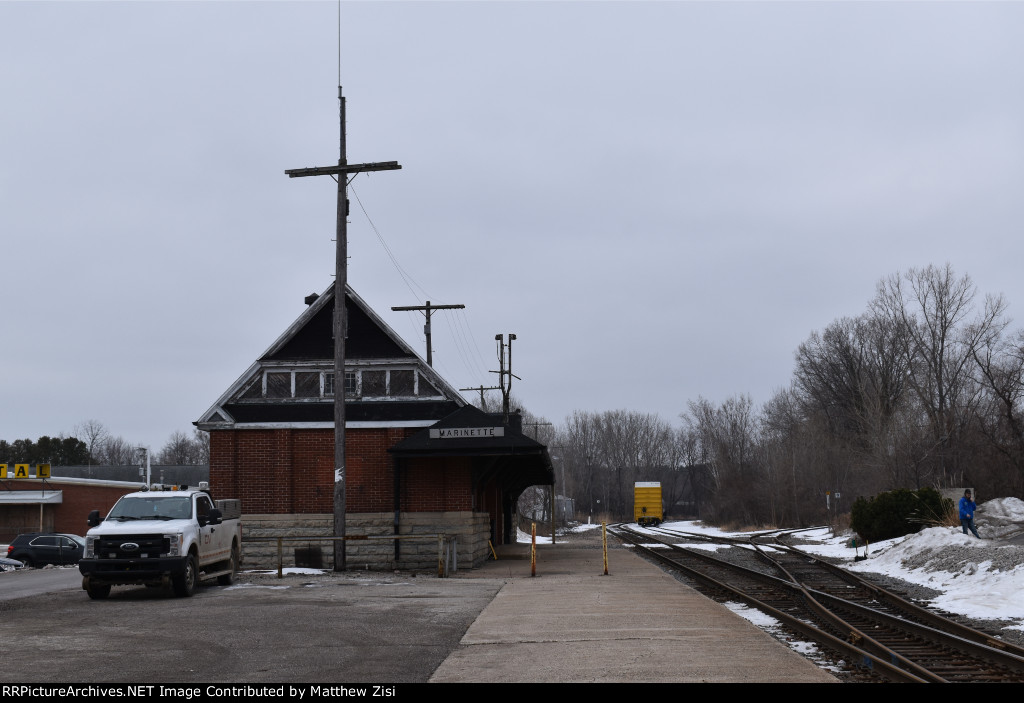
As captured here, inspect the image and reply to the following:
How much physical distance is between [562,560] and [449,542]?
20.6 feet

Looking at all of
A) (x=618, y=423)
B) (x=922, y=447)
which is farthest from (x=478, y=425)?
(x=618, y=423)

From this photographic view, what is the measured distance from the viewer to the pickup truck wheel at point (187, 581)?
1705 cm

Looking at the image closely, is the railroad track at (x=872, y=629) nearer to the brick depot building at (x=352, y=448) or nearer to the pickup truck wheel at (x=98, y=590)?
the brick depot building at (x=352, y=448)

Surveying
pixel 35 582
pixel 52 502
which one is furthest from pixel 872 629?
pixel 52 502

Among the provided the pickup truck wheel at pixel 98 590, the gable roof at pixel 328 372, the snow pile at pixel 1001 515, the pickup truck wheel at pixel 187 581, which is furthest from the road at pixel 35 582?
the snow pile at pixel 1001 515

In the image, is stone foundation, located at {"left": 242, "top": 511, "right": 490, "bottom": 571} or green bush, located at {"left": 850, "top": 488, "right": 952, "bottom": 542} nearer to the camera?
stone foundation, located at {"left": 242, "top": 511, "right": 490, "bottom": 571}

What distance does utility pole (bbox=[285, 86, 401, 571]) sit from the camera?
23281 mm

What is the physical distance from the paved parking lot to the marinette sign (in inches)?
216

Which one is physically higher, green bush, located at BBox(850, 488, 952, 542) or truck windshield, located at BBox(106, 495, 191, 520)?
truck windshield, located at BBox(106, 495, 191, 520)

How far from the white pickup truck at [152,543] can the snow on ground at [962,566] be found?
43.1 feet

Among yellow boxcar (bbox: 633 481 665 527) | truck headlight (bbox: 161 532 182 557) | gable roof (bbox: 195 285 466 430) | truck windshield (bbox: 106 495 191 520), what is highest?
gable roof (bbox: 195 285 466 430)

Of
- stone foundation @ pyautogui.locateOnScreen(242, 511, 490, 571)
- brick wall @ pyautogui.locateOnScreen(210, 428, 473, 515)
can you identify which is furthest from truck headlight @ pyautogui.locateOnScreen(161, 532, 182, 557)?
brick wall @ pyautogui.locateOnScreen(210, 428, 473, 515)

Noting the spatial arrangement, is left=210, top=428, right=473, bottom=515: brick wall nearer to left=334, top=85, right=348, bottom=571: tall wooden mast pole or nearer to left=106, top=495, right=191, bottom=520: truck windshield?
left=334, top=85, right=348, bottom=571: tall wooden mast pole

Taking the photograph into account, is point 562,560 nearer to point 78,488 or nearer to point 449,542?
point 449,542
